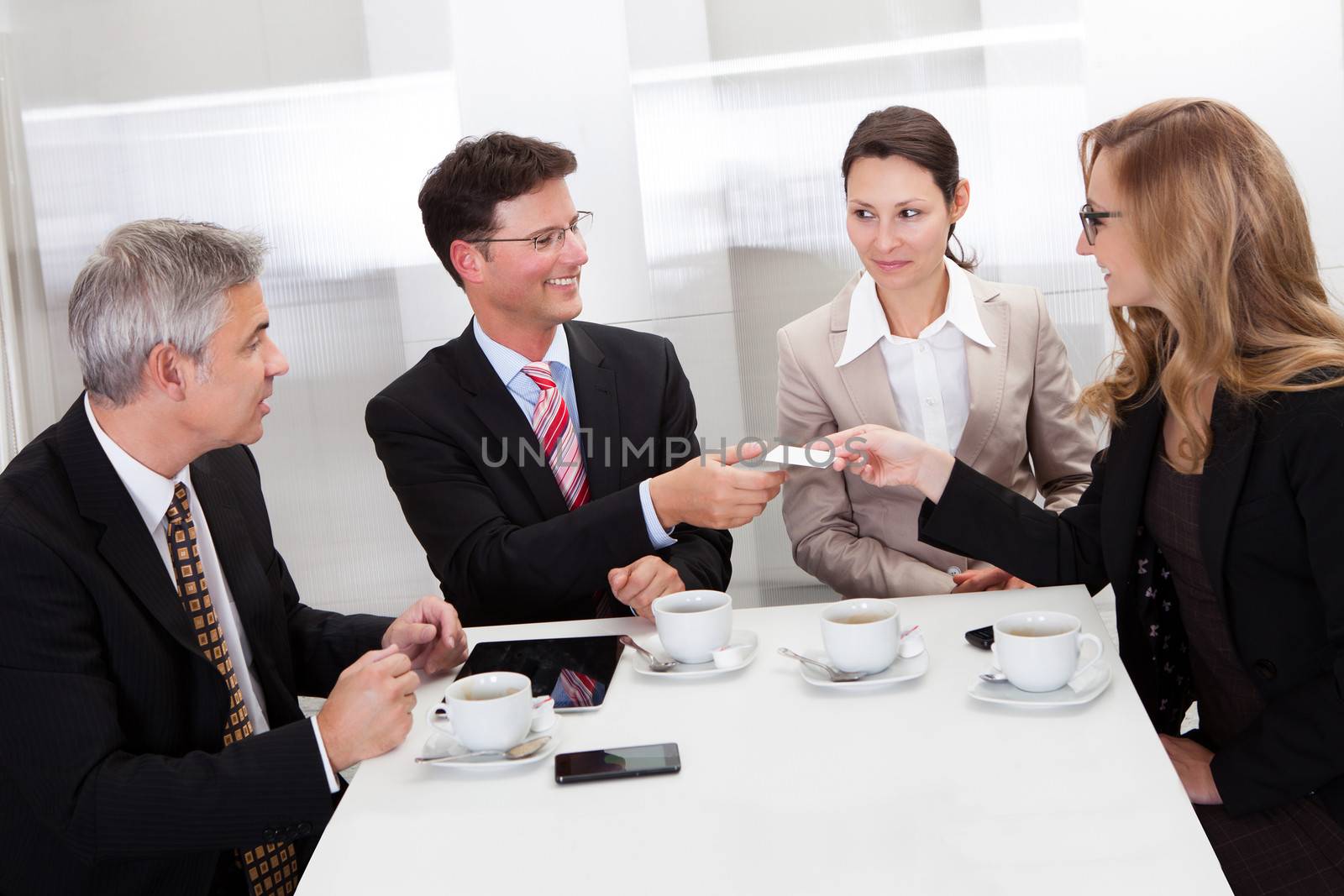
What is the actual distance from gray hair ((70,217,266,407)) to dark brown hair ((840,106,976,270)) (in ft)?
4.56

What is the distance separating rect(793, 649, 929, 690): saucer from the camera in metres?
1.54

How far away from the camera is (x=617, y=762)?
4.58 ft

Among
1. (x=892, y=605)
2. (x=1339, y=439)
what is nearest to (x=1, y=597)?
(x=892, y=605)

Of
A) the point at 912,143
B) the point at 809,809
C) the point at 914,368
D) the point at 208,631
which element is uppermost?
the point at 912,143

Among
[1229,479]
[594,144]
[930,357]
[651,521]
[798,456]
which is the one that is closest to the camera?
[1229,479]

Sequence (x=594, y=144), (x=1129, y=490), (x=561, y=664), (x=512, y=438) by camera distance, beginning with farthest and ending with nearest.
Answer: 1. (x=594, y=144)
2. (x=512, y=438)
3. (x=1129, y=490)
4. (x=561, y=664)

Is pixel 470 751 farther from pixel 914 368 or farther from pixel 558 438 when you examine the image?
pixel 914 368

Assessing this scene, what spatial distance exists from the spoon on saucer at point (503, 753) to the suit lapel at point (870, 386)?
4.32 ft

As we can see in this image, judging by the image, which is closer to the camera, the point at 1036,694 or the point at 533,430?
the point at 1036,694

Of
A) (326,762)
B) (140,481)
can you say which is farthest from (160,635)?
(326,762)

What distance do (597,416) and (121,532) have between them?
1040 millimetres

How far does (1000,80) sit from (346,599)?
2.75m

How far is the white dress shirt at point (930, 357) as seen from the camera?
2.56 m

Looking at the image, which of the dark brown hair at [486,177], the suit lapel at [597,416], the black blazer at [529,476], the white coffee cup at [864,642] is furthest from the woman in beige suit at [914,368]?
the white coffee cup at [864,642]
